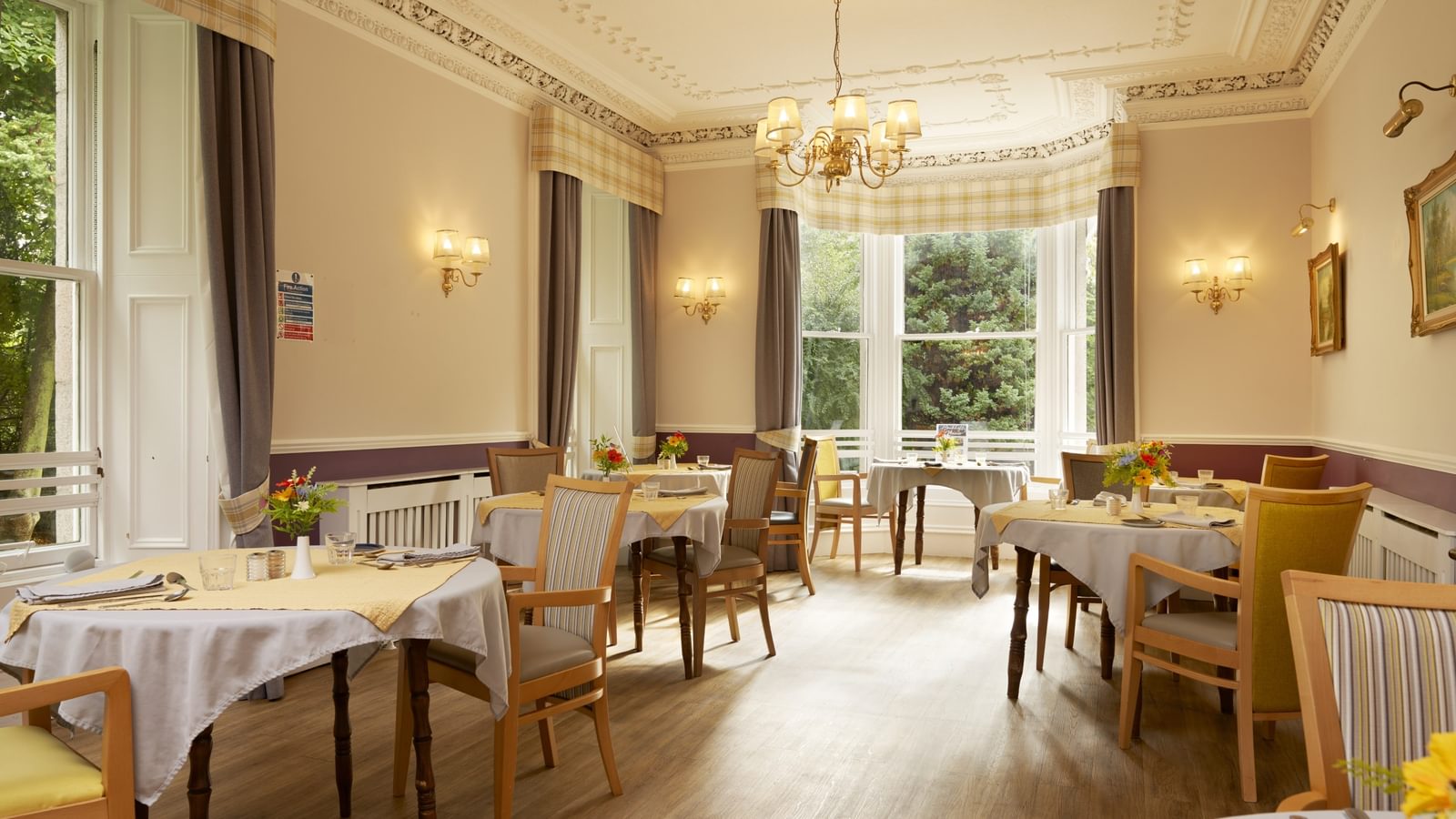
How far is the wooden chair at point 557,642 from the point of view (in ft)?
9.40

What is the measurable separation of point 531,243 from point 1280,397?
5245 mm

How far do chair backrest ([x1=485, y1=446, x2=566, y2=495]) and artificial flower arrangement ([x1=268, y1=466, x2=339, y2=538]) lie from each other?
7.52 feet

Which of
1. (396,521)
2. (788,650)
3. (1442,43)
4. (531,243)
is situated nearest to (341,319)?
(396,521)

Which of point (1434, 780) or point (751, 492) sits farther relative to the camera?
point (751, 492)

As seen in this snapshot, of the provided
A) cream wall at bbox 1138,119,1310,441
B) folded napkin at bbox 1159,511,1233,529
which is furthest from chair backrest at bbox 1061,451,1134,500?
cream wall at bbox 1138,119,1310,441

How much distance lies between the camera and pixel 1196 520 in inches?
161

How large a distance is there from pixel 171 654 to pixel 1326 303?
6.37m

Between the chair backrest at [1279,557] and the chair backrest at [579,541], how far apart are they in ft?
6.89

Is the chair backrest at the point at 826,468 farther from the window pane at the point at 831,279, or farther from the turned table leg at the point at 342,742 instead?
the turned table leg at the point at 342,742

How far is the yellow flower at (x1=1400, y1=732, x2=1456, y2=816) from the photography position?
0.80 metres

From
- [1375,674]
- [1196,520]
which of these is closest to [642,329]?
[1196,520]

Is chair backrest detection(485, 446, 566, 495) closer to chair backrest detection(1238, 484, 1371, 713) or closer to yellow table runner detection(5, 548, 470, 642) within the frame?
yellow table runner detection(5, 548, 470, 642)

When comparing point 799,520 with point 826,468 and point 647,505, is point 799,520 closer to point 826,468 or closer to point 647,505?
point 826,468

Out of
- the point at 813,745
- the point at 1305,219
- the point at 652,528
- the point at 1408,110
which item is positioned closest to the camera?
the point at 813,745
